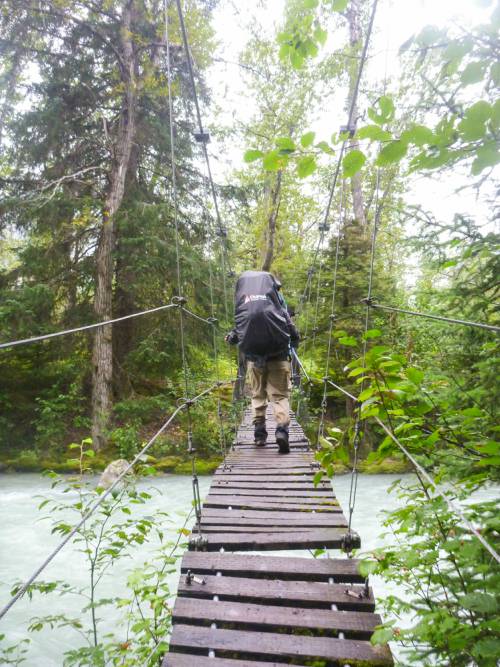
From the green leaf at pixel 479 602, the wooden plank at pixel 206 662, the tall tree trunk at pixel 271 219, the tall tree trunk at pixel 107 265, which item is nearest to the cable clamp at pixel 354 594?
the wooden plank at pixel 206 662

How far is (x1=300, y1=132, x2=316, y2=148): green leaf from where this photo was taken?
76 centimetres

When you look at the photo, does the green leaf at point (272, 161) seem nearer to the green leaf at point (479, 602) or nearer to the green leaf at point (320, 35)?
the green leaf at point (320, 35)

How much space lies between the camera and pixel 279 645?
98 cm

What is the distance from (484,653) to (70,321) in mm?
6153

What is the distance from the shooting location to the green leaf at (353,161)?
81cm

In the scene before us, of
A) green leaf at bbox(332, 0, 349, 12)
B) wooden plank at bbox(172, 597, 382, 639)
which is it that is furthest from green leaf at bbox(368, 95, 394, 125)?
wooden plank at bbox(172, 597, 382, 639)

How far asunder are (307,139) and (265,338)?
4.94 feet

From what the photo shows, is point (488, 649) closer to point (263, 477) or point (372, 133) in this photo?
point (372, 133)

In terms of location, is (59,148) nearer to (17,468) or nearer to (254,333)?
(17,468)

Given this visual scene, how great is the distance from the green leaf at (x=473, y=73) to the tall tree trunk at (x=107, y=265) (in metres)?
5.65

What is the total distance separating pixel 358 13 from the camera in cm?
645

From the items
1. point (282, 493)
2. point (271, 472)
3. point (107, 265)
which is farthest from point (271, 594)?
point (107, 265)

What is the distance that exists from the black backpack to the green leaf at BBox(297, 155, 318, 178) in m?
1.33

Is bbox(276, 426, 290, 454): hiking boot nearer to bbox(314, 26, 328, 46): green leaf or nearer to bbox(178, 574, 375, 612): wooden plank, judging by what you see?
bbox(178, 574, 375, 612): wooden plank
